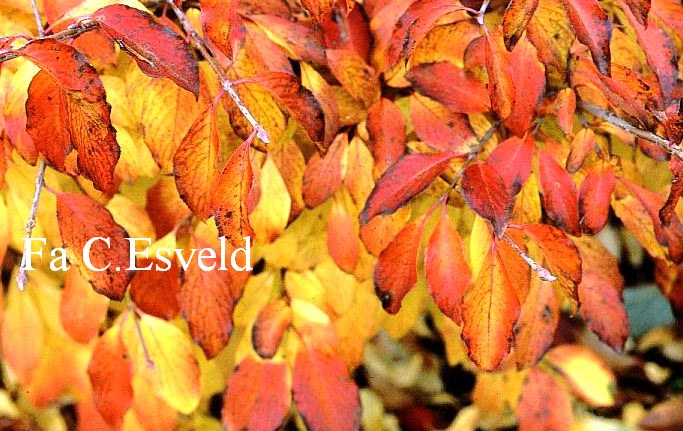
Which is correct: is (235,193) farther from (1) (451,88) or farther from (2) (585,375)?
(2) (585,375)

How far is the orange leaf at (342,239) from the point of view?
807 mm

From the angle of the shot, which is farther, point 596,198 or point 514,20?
point 596,198

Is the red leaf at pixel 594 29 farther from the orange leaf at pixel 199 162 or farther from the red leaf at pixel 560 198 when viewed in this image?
the orange leaf at pixel 199 162

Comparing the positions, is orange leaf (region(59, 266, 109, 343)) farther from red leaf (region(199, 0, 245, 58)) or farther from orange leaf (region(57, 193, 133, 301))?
red leaf (region(199, 0, 245, 58))

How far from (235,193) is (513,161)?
28cm

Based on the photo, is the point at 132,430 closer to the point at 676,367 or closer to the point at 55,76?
the point at 55,76

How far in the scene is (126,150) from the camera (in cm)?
77

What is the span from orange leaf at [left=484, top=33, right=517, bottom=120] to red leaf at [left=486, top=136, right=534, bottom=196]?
8 centimetres

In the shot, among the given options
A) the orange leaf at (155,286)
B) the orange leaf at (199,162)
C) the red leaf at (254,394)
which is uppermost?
the orange leaf at (199,162)

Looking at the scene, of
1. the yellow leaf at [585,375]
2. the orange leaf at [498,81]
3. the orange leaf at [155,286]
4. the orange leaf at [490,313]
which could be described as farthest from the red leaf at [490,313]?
the yellow leaf at [585,375]

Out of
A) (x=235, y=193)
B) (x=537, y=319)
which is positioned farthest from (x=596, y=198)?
(x=235, y=193)

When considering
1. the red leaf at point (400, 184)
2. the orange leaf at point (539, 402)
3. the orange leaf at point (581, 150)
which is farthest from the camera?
the orange leaf at point (539, 402)

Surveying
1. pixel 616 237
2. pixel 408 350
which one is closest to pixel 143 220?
pixel 408 350

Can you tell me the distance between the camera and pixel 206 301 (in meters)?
0.76
